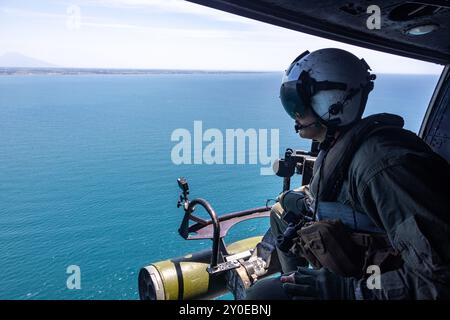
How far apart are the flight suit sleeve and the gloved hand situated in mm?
80

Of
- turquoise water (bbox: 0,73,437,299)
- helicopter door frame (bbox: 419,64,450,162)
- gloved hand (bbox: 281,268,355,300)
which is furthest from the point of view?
turquoise water (bbox: 0,73,437,299)

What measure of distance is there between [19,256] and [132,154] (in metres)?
20.6

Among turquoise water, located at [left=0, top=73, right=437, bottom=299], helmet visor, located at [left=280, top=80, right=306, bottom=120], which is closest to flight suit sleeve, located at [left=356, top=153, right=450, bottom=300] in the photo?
helmet visor, located at [left=280, top=80, right=306, bottom=120]

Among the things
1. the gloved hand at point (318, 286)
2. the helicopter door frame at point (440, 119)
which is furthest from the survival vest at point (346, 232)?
the helicopter door frame at point (440, 119)

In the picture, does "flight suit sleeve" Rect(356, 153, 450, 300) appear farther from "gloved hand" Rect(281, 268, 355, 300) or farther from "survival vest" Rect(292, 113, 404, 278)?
"survival vest" Rect(292, 113, 404, 278)

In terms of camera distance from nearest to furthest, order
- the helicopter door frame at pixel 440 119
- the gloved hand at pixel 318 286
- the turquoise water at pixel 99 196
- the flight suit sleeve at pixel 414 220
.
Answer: the flight suit sleeve at pixel 414 220, the gloved hand at pixel 318 286, the helicopter door frame at pixel 440 119, the turquoise water at pixel 99 196

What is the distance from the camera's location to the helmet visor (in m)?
2.15

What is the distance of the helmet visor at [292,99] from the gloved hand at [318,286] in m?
1.04

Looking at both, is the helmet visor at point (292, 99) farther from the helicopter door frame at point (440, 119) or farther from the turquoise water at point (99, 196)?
the turquoise water at point (99, 196)

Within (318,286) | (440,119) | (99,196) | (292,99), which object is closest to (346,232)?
(318,286)

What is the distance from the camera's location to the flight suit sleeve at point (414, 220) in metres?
1.28

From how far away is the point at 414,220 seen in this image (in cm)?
134
